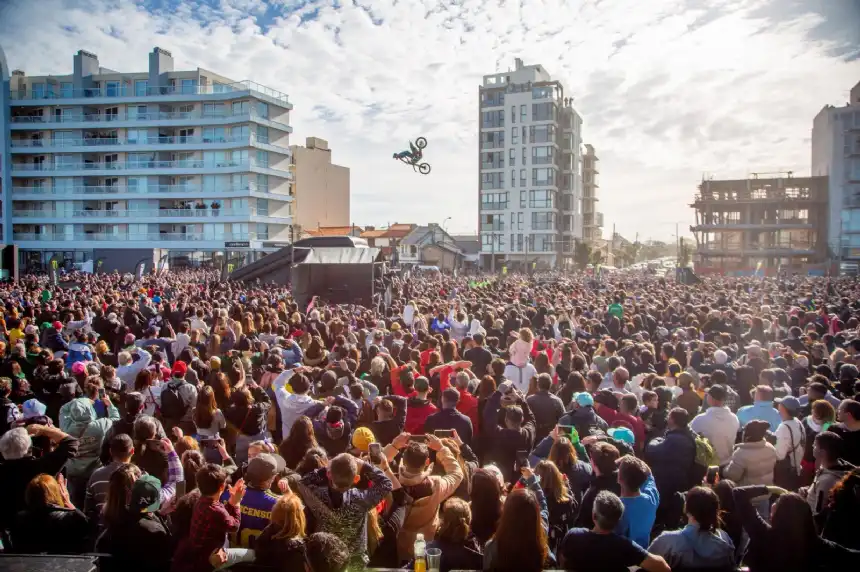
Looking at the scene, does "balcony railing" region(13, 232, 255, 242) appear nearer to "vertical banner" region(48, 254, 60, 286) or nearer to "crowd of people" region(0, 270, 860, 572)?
"vertical banner" region(48, 254, 60, 286)

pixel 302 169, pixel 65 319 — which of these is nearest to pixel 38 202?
pixel 302 169

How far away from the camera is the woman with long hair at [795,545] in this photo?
3453 millimetres

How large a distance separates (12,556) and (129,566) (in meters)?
0.61

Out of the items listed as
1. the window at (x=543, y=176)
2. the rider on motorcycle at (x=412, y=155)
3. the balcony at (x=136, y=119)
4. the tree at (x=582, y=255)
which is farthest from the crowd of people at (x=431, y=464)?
the tree at (x=582, y=255)

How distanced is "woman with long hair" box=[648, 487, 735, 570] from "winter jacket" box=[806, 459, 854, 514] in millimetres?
1102

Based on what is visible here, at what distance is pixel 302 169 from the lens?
70.1m

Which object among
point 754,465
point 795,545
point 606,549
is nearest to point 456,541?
point 606,549

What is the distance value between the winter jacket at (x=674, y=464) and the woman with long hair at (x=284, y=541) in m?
3.14

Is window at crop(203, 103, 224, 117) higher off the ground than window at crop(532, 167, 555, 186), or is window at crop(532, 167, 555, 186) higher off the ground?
window at crop(203, 103, 224, 117)

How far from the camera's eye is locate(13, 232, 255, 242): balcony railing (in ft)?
187

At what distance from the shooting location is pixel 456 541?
144 inches

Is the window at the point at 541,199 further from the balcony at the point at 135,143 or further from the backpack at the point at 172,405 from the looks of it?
the backpack at the point at 172,405

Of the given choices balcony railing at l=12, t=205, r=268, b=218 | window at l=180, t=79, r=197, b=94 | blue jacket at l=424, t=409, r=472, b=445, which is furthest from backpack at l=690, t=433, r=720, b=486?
window at l=180, t=79, r=197, b=94

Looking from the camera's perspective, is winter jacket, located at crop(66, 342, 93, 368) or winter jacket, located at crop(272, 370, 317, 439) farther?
winter jacket, located at crop(66, 342, 93, 368)
